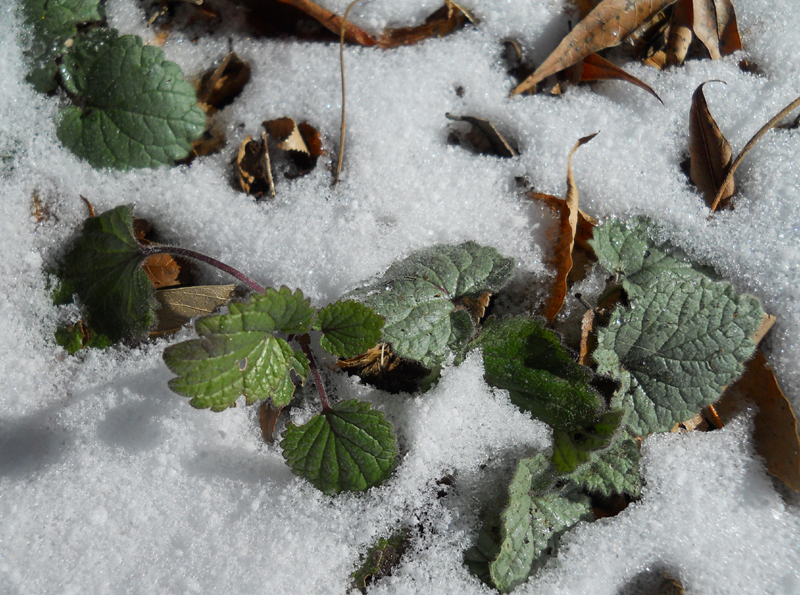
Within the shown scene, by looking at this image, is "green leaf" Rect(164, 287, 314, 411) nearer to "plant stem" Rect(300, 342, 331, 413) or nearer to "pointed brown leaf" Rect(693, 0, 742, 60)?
"plant stem" Rect(300, 342, 331, 413)

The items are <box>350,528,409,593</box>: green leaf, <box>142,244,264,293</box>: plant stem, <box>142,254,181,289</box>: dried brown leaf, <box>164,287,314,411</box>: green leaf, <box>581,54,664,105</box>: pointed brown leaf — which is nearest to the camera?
<box>164,287,314,411</box>: green leaf

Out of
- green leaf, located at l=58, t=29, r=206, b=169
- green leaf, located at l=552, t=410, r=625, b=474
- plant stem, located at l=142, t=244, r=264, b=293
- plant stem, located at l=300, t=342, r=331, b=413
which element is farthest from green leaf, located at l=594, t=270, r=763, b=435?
green leaf, located at l=58, t=29, r=206, b=169

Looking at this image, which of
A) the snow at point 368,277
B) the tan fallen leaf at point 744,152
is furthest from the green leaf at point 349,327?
the tan fallen leaf at point 744,152

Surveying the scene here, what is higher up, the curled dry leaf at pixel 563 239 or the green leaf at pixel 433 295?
the curled dry leaf at pixel 563 239

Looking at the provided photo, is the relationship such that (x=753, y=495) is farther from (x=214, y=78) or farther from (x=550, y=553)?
(x=214, y=78)

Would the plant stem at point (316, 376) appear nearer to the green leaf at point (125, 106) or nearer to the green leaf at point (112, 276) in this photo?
the green leaf at point (112, 276)

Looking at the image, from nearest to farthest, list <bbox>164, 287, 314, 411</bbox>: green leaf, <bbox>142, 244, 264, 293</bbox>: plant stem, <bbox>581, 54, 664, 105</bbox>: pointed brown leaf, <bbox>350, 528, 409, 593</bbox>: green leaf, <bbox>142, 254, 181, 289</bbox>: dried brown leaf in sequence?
<bbox>164, 287, 314, 411</bbox>: green leaf
<bbox>350, 528, 409, 593</bbox>: green leaf
<bbox>142, 244, 264, 293</bbox>: plant stem
<bbox>142, 254, 181, 289</bbox>: dried brown leaf
<bbox>581, 54, 664, 105</bbox>: pointed brown leaf
